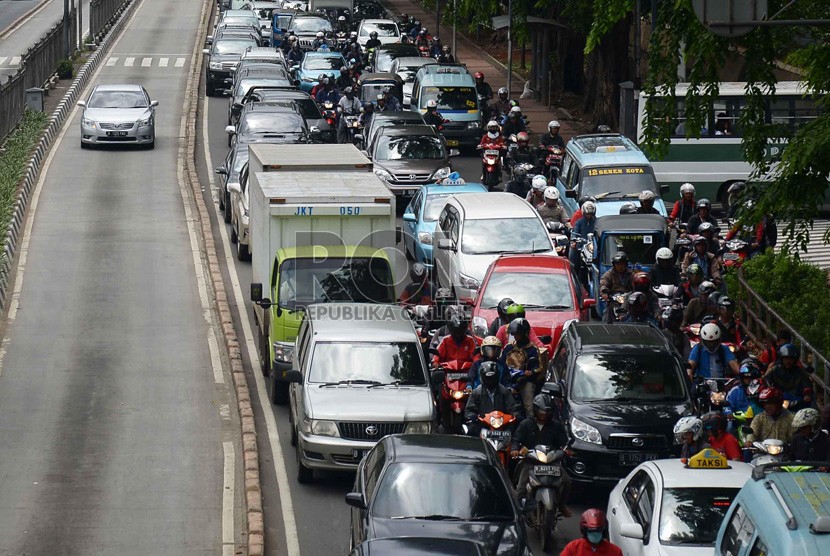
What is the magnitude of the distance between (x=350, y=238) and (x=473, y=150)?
18.8m

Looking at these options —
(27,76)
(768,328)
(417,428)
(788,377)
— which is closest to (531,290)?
(768,328)

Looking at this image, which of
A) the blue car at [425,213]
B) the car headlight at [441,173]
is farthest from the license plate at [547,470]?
the car headlight at [441,173]

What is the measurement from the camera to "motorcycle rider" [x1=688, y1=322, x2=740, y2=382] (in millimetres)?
15883

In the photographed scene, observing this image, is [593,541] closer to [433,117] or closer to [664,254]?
[664,254]

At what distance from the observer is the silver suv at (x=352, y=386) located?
51.6 feet

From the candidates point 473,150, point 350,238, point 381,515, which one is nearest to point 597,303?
point 350,238

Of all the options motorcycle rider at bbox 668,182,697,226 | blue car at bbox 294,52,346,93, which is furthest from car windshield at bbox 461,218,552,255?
blue car at bbox 294,52,346,93

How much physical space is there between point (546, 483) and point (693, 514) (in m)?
2.49

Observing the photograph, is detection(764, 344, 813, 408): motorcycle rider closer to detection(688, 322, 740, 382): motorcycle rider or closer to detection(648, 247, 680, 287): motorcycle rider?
detection(688, 322, 740, 382): motorcycle rider

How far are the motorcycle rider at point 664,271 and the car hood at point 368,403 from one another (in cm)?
491

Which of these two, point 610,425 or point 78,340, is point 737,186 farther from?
point 78,340

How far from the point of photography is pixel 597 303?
71.0ft

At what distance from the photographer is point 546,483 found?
13.9 meters

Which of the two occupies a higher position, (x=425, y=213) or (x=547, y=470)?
(x=425, y=213)
